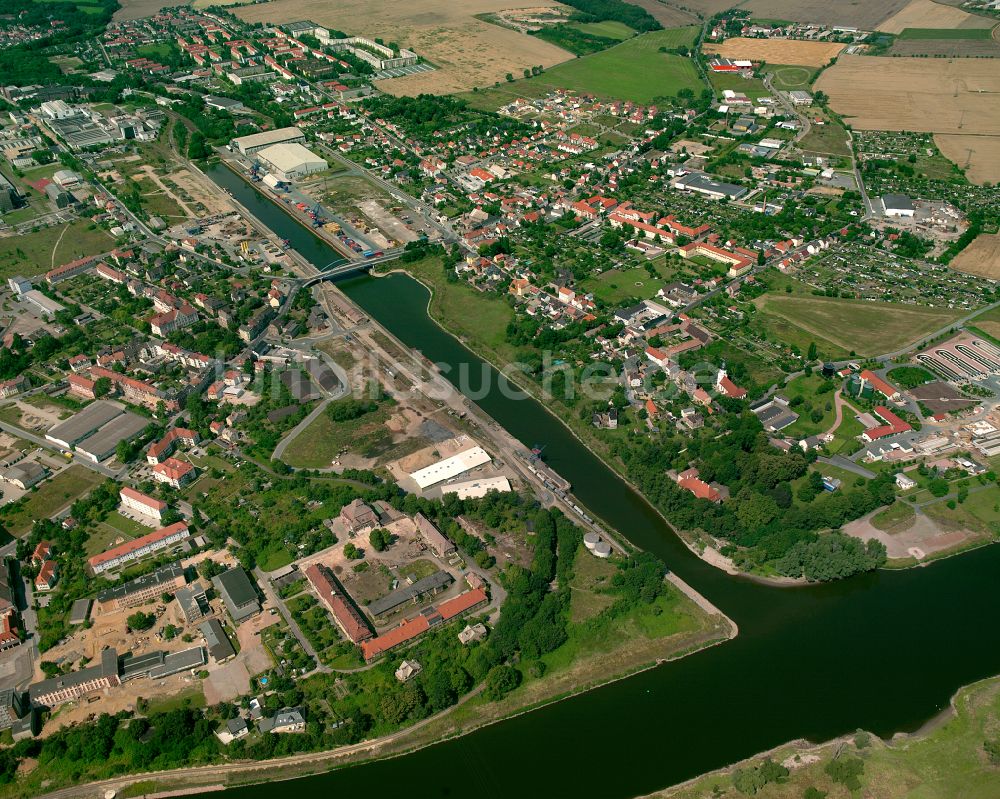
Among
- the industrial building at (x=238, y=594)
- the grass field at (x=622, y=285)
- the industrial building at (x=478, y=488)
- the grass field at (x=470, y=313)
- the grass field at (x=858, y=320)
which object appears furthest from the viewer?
the grass field at (x=622, y=285)

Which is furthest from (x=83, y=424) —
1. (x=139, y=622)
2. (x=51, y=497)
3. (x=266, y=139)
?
(x=266, y=139)

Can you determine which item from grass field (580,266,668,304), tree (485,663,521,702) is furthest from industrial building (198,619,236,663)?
grass field (580,266,668,304)

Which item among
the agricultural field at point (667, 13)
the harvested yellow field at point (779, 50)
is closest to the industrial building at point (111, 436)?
the harvested yellow field at point (779, 50)

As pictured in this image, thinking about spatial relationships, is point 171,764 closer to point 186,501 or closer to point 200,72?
point 186,501

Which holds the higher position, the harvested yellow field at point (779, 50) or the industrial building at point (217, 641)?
the harvested yellow field at point (779, 50)

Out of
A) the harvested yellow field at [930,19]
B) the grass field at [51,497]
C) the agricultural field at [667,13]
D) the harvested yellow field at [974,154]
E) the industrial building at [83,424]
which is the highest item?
the harvested yellow field at [930,19]

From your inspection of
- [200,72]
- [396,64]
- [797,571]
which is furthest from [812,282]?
[200,72]

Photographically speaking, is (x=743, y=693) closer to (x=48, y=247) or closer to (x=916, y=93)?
(x=48, y=247)

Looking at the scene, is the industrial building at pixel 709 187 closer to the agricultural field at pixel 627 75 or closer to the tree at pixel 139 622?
the agricultural field at pixel 627 75
